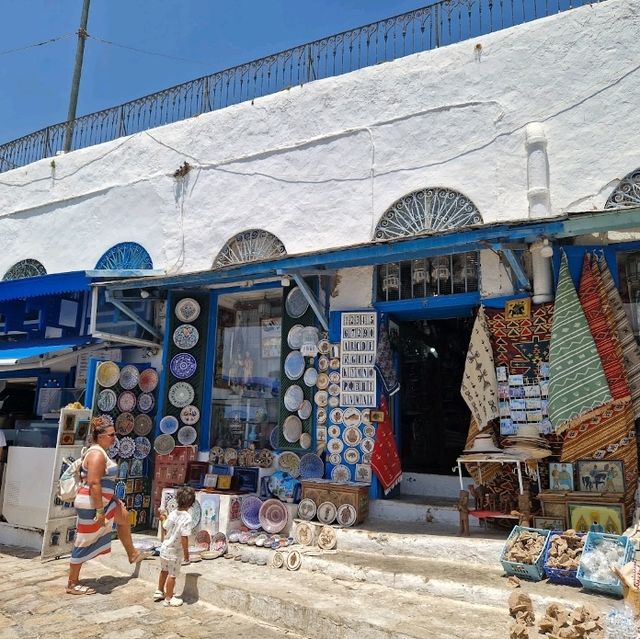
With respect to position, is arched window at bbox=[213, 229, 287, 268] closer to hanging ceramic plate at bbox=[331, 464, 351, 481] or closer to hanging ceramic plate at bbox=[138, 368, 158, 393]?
hanging ceramic plate at bbox=[138, 368, 158, 393]

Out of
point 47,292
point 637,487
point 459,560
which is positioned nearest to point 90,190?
point 47,292

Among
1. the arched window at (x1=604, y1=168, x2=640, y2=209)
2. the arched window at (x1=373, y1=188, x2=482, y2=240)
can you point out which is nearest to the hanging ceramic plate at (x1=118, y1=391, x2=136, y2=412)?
the arched window at (x1=373, y1=188, x2=482, y2=240)

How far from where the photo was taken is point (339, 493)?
21.6 feet

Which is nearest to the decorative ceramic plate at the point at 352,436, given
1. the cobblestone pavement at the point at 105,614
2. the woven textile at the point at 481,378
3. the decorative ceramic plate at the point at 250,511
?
the decorative ceramic plate at the point at 250,511

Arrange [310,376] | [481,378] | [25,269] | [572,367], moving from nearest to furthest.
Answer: [572,367]
[481,378]
[310,376]
[25,269]

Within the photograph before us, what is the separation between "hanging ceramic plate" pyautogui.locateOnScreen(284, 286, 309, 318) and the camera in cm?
774

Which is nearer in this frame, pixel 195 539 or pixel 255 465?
pixel 195 539

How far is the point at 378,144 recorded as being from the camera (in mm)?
7680

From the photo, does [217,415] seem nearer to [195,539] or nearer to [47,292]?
[195,539]

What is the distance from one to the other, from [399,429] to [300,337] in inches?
66.2

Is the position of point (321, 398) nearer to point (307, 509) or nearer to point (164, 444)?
point (307, 509)

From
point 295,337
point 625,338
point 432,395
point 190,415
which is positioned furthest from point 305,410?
point 625,338

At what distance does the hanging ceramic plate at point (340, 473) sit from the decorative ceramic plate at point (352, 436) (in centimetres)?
29

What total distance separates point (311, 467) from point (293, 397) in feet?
2.95
